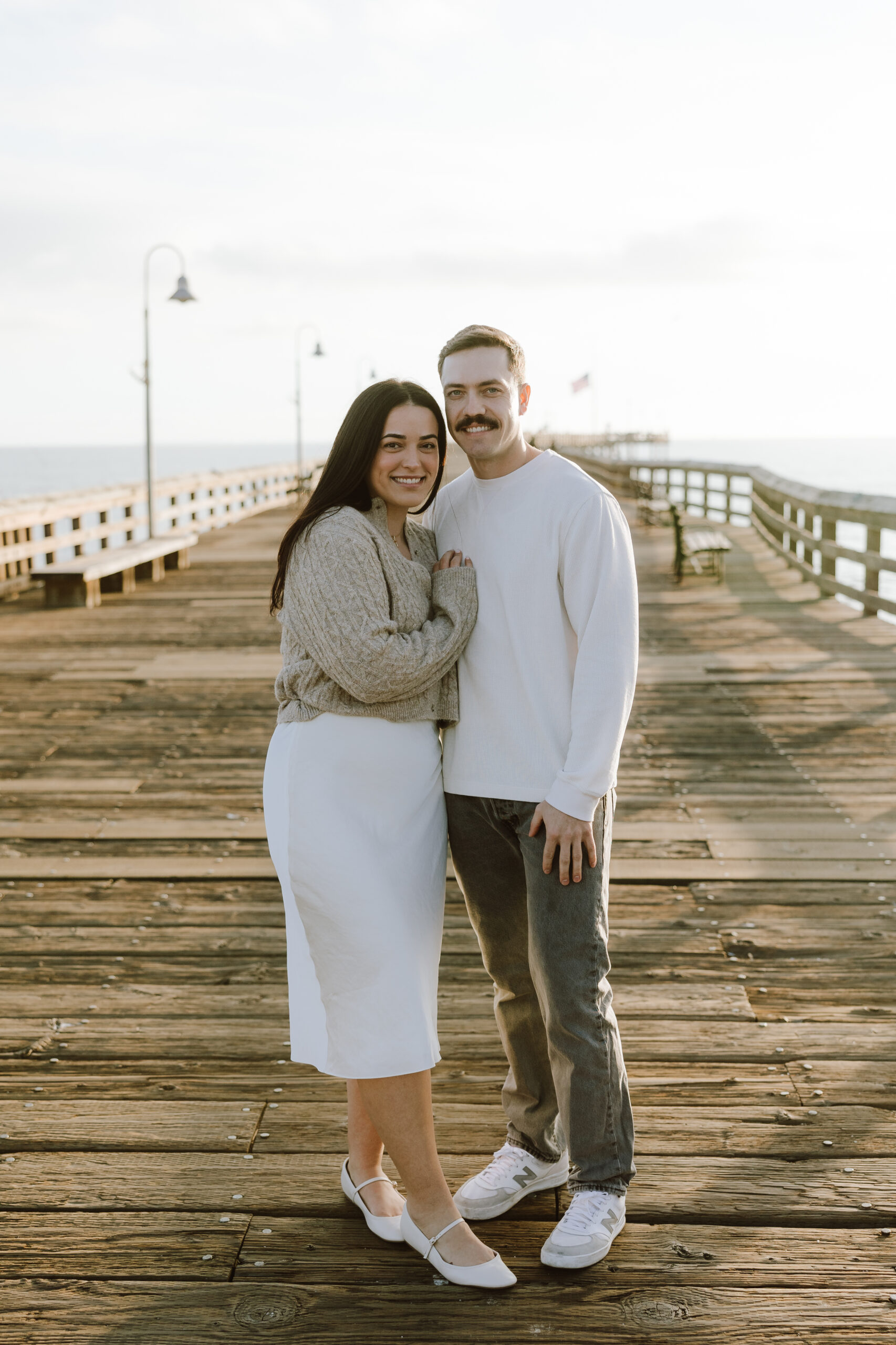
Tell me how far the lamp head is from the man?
15.4m


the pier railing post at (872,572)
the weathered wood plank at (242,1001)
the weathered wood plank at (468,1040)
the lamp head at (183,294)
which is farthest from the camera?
the lamp head at (183,294)

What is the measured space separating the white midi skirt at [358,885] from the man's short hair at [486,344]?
72cm

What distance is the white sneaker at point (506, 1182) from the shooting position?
2.36 metres

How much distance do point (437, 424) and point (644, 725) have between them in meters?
4.21

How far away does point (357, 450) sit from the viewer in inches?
89.9

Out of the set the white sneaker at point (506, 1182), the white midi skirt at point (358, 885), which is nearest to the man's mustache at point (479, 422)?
the white midi skirt at point (358, 885)

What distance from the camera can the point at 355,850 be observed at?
221 centimetres

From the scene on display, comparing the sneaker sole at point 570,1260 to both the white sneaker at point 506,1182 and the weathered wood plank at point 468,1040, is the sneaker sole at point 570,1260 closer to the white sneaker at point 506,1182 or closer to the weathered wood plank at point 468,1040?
the white sneaker at point 506,1182

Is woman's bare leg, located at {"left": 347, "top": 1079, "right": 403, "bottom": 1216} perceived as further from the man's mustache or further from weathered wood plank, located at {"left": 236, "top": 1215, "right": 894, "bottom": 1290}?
the man's mustache

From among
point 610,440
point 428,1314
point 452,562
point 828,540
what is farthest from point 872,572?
point 610,440

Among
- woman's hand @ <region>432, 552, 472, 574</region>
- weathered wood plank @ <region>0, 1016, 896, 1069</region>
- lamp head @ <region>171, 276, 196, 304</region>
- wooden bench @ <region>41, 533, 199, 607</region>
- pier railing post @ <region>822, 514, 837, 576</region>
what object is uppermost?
lamp head @ <region>171, 276, 196, 304</region>

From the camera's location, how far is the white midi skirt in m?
2.21

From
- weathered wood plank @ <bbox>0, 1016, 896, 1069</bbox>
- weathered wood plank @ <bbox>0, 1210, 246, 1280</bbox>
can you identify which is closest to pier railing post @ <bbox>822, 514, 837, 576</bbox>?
weathered wood plank @ <bbox>0, 1016, 896, 1069</bbox>

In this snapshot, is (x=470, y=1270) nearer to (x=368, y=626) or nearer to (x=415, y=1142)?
(x=415, y=1142)
